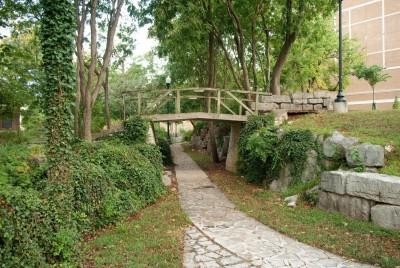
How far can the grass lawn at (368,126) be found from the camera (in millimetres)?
8539

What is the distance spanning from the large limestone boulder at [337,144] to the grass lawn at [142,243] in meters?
4.22

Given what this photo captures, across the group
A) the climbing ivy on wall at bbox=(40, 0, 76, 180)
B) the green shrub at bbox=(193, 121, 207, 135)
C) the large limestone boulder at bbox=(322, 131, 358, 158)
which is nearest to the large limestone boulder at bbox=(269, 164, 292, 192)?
the large limestone boulder at bbox=(322, 131, 358, 158)

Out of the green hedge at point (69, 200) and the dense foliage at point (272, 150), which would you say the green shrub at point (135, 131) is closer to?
the green hedge at point (69, 200)

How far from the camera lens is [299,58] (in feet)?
64.7

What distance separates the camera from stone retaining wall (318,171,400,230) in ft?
22.8

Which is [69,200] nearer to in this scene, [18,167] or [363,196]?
[18,167]

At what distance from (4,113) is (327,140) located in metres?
11.2

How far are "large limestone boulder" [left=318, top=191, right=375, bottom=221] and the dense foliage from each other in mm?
1833

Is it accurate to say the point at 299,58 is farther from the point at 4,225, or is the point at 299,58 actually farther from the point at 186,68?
the point at 4,225

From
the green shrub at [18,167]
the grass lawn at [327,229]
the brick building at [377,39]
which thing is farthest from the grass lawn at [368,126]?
the brick building at [377,39]

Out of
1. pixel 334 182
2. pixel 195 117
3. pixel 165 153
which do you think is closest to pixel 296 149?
pixel 334 182

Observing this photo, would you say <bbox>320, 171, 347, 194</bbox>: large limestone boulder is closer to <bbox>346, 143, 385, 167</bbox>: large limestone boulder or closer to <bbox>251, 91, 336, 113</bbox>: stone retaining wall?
<bbox>346, 143, 385, 167</bbox>: large limestone boulder

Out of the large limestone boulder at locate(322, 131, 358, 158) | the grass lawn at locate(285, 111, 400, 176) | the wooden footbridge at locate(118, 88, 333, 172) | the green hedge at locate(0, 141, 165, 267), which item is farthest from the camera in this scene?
the wooden footbridge at locate(118, 88, 333, 172)

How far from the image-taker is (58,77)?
19.4 feet
